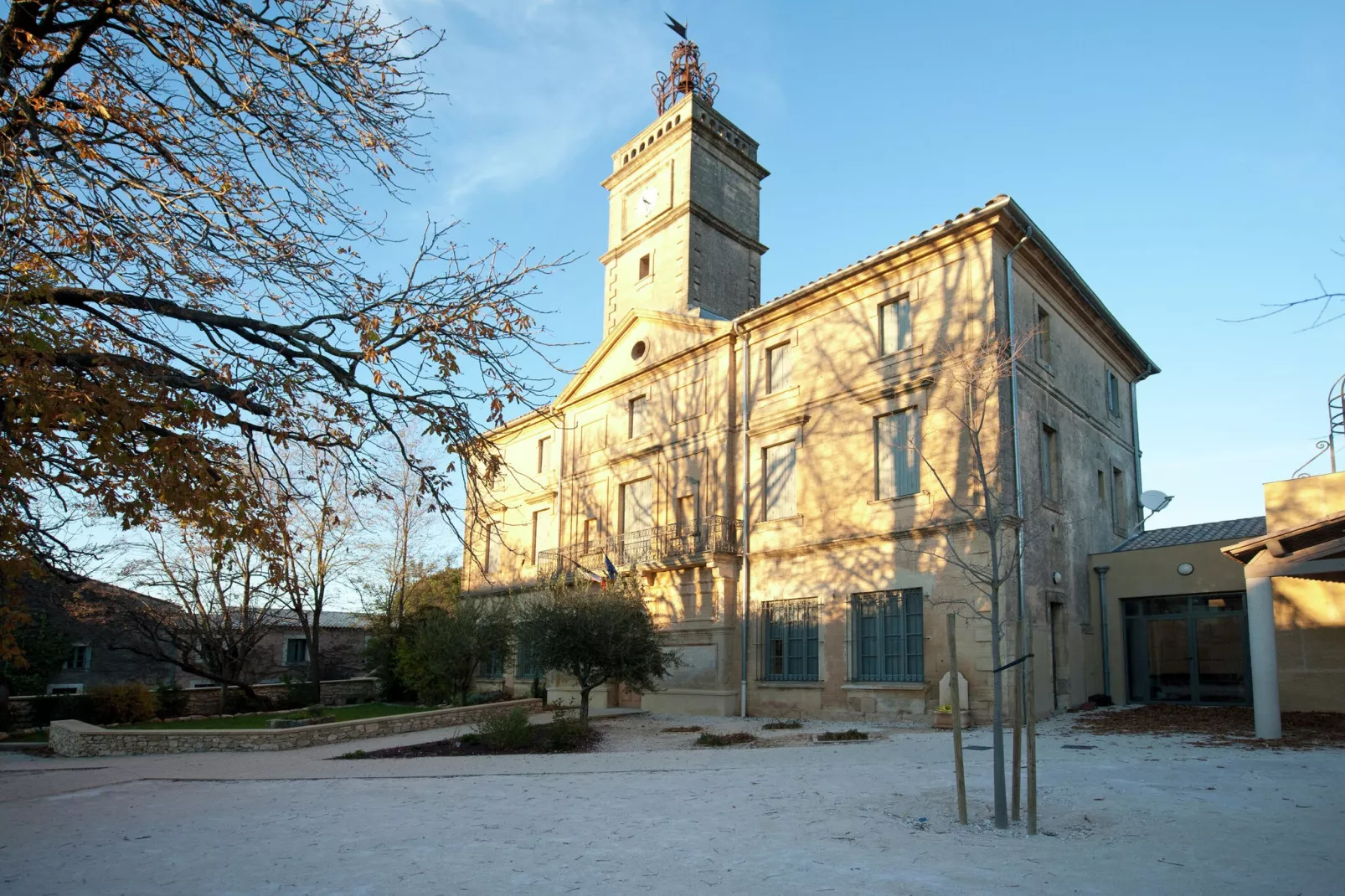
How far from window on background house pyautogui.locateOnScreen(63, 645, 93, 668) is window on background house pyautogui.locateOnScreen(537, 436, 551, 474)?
20.2m

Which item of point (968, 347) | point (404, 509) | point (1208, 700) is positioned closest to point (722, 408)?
point (968, 347)

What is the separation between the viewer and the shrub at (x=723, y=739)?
14898mm

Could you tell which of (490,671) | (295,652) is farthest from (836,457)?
(295,652)

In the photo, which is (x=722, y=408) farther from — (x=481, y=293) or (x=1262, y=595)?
(x=481, y=293)

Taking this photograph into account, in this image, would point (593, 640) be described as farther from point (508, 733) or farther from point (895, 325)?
point (895, 325)

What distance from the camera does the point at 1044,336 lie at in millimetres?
19703

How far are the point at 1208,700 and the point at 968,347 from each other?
30.3ft

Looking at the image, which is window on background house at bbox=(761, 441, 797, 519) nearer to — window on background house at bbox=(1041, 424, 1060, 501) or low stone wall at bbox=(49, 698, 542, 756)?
window on background house at bbox=(1041, 424, 1060, 501)

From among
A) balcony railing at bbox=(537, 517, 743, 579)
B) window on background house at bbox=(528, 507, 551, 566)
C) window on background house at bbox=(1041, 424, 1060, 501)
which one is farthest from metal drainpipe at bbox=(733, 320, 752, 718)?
window on background house at bbox=(528, 507, 551, 566)

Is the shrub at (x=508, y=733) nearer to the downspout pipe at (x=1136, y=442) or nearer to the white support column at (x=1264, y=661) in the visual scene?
the white support column at (x=1264, y=661)

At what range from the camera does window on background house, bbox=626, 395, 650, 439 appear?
25500 millimetres

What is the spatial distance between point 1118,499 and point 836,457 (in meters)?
8.81

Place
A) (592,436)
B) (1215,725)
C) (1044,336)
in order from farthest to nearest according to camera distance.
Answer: (592,436)
(1044,336)
(1215,725)

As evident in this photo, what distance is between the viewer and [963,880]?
569 centimetres
